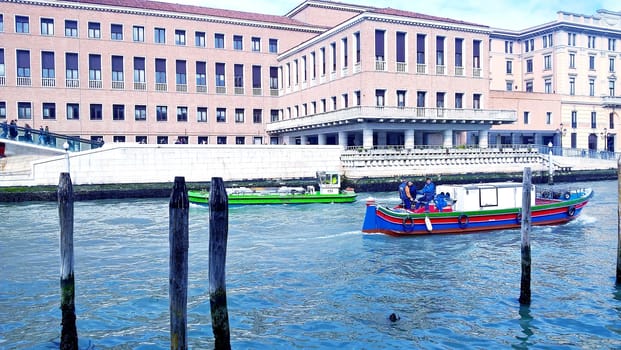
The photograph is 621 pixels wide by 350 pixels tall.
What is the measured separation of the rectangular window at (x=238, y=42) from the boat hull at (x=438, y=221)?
33987 millimetres

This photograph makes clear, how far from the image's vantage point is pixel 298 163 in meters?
37.0

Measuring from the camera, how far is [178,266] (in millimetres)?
7289

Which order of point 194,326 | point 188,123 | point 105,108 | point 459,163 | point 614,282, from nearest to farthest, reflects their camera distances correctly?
point 194,326, point 614,282, point 459,163, point 105,108, point 188,123

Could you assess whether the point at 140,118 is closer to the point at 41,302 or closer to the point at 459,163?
the point at 459,163

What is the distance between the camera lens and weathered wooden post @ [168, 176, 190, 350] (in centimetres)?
729

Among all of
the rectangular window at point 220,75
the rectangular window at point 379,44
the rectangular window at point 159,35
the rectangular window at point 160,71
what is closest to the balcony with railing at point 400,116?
the rectangular window at point 379,44

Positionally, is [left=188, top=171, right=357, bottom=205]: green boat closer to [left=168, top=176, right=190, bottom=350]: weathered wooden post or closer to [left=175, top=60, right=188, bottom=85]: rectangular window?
[left=168, top=176, right=190, bottom=350]: weathered wooden post

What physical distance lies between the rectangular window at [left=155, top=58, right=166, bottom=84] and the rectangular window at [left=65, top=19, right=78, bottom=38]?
634 centimetres

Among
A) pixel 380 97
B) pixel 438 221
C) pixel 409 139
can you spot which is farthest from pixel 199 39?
pixel 438 221

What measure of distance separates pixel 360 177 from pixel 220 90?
726 inches

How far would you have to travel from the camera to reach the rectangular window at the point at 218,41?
49438mm

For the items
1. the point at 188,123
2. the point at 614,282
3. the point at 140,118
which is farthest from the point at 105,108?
the point at 614,282

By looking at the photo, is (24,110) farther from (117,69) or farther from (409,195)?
(409,195)

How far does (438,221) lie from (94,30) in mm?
35652
